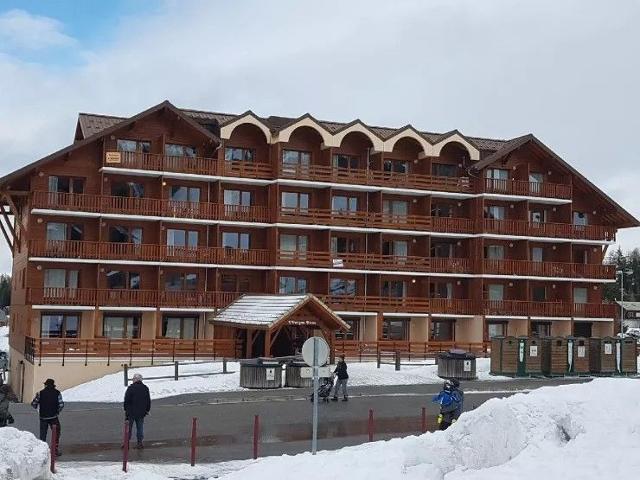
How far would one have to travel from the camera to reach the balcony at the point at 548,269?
49156 mm

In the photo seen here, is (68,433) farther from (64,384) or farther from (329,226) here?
(329,226)

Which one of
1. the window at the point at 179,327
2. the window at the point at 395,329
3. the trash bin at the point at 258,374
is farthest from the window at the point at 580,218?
the trash bin at the point at 258,374

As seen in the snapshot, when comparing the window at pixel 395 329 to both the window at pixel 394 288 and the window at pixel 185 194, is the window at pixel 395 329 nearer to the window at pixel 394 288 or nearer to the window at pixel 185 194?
the window at pixel 394 288

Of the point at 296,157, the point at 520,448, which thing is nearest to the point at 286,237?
the point at 296,157

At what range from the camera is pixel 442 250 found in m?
50.5

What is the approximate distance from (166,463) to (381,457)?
5322 millimetres

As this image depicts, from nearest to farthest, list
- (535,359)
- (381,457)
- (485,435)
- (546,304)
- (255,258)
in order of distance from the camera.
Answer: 1. (485,435)
2. (381,457)
3. (535,359)
4. (255,258)
5. (546,304)

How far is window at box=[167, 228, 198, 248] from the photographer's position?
44625mm

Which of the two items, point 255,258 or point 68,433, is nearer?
point 68,433

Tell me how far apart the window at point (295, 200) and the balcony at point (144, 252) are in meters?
3.20

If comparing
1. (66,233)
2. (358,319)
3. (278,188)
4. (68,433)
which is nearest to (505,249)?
(358,319)

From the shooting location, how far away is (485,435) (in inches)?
460

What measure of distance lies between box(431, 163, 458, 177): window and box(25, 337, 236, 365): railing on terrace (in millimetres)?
18348

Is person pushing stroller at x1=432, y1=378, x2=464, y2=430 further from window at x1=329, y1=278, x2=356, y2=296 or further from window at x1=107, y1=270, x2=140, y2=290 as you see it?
window at x1=329, y1=278, x2=356, y2=296
